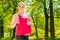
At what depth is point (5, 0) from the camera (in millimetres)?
33094

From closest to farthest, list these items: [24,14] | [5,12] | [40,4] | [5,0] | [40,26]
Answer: [24,14] < [40,4] < [5,0] < [5,12] < [40,26]

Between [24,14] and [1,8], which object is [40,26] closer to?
[1,8]

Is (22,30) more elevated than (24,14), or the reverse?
(24,14)

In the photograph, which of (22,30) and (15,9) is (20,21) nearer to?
(22,30)

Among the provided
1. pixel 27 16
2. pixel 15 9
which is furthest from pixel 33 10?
pixel 27 16

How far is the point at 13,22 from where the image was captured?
7016 mm

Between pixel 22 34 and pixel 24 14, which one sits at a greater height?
pixel 24 14

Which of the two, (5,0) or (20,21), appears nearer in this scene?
(20,21)

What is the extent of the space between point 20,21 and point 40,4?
2421 centimetres

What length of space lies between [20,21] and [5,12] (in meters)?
28.5

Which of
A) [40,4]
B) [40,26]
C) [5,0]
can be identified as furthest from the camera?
[40,26]

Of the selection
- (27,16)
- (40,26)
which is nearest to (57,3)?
(40,26)

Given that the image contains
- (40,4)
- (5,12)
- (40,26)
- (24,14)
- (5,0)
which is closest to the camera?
(24,14)

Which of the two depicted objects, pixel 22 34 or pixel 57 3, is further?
pixel 57 3
